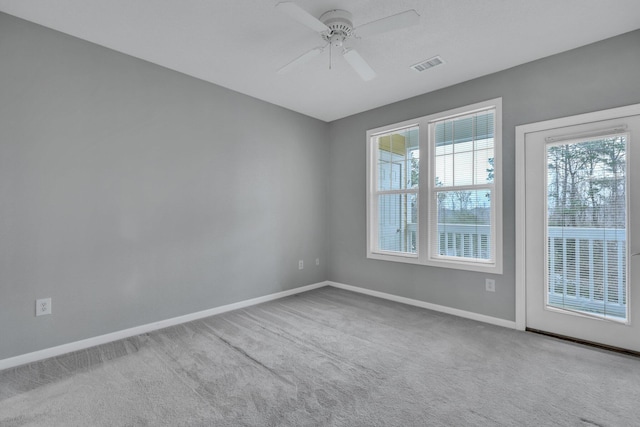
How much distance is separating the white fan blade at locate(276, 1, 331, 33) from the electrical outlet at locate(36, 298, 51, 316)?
2.77m

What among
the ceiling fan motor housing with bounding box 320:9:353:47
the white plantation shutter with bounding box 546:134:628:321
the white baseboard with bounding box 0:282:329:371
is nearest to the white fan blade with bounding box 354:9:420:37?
the ceiling fan motor housing with bounding box 320:9:353:47

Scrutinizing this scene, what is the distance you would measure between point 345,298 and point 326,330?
112cm

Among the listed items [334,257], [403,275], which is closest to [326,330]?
[403,275]

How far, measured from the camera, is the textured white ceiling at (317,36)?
7.07ft

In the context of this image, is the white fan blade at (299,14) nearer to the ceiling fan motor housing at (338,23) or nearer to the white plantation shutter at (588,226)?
the ceiling fan motor housing at (338,23)

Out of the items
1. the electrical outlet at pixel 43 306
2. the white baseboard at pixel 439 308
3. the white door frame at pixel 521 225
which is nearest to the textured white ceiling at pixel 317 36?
the white door frame at pixel 521 225

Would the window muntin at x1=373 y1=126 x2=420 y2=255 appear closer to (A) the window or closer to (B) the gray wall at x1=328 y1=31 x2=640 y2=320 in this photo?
(A) the window

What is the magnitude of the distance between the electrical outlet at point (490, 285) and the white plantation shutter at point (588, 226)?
18.0 inches

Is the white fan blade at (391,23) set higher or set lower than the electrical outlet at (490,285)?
higher

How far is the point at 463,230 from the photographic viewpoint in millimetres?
3434

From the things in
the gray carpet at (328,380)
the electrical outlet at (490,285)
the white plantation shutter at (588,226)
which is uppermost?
the white plantation shutter at (588,226)

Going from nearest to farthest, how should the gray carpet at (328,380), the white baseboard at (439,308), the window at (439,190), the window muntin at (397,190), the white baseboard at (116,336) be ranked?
the gray carpet at (328,380), the white baseboard at (116,336), the white baseboard at (439,308), the window at (439,190), the window muntin at (397,190)

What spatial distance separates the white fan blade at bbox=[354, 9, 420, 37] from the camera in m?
1.86

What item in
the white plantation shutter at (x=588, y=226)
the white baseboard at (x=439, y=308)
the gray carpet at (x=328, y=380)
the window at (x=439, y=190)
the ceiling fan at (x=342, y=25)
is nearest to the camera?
the gray carpet at (x=328, y=380)
